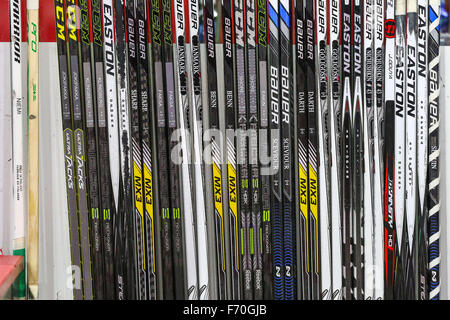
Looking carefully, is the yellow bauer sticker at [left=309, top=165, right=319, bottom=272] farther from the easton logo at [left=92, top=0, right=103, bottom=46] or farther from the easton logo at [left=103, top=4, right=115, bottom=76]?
the easton logo at [left=92, top=0, right=103, bottom=46]

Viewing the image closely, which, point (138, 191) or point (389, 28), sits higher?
point (389, 28)

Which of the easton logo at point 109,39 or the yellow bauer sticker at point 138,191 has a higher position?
the easton logo at point 109,39

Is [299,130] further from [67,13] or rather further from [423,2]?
[67,13]

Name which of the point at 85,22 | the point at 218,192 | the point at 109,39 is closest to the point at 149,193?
the point at 218,192

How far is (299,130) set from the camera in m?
1.90

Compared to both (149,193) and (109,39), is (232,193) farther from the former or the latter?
(109,39)

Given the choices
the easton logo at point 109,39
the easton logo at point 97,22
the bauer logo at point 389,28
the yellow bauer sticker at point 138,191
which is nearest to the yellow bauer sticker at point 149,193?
the yellow bauer sticker at point 138,191

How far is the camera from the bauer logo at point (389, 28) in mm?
1839

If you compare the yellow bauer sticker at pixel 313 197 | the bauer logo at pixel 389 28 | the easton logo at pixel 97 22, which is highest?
the easton logo at pixel 97 22

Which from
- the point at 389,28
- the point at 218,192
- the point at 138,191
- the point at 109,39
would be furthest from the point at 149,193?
the point at 389,28

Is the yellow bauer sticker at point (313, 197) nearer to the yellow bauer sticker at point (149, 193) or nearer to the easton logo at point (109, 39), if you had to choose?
the yellow bauer sticker at point (149, 193)

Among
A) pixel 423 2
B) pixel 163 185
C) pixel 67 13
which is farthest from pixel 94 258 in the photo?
pixel 423 2

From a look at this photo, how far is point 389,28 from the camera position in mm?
1842

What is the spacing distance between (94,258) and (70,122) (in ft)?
2.13
